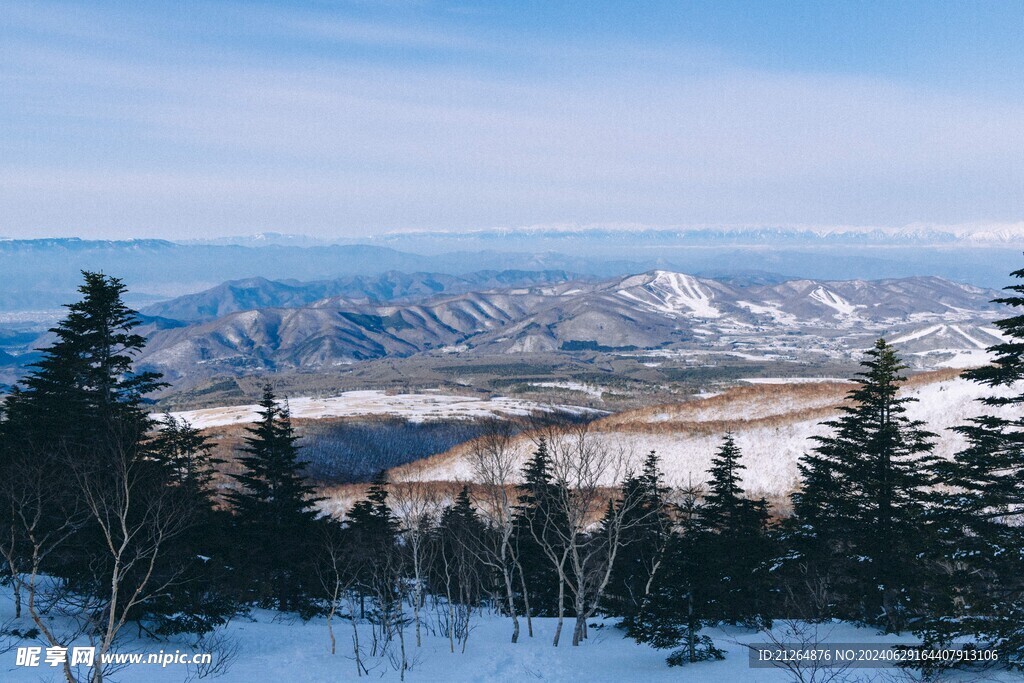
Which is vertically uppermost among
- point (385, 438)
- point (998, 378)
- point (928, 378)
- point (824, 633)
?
point (998, 378)

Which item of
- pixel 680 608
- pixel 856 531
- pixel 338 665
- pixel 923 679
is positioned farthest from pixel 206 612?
pixel 856 531

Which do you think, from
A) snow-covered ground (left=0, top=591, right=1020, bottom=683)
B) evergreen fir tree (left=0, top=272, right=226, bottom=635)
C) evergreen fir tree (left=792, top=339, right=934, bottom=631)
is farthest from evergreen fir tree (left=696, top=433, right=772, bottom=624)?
evergreen fir tree (left=0, top=272, right=226, bottom=635)

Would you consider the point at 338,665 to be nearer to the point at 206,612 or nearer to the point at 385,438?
the point at 206,612

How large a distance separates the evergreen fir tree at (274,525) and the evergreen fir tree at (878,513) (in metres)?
27.7

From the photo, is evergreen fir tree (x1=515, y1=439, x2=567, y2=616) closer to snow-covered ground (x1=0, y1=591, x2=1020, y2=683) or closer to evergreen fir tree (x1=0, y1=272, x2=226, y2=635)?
snow-covered ground (x1=0, y1=591, x2=1020, y2=683)

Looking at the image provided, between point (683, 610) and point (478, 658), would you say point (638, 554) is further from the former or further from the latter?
point (478, 658)

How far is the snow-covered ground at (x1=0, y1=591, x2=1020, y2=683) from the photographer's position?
952 inches

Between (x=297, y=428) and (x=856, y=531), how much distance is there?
112m

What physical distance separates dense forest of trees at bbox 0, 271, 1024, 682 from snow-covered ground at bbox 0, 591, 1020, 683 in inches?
29.7

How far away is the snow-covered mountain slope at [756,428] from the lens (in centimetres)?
5934

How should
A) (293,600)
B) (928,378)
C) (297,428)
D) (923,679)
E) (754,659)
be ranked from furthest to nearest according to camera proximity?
(297,428) → (928,378) → (293,600) → (754,659) → (923,679)

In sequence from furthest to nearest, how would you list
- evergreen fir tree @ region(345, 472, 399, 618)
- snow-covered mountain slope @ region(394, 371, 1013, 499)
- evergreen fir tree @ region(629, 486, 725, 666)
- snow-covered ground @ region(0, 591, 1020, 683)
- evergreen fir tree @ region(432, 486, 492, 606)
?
snow-covered mountain slope @ region(394, 371, 1013, 499)
evergreen fir tree @ region(432, 486, 492, 606)
evergreen fir tree @ region(345, 472, 399, 618)
evergreen fir tree @ region(629, 486, 725, 666)
snow-covered ground @ region(0, 591, 1020, 683)

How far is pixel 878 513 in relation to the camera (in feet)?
98.1

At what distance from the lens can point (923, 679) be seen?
2017 centimetres
